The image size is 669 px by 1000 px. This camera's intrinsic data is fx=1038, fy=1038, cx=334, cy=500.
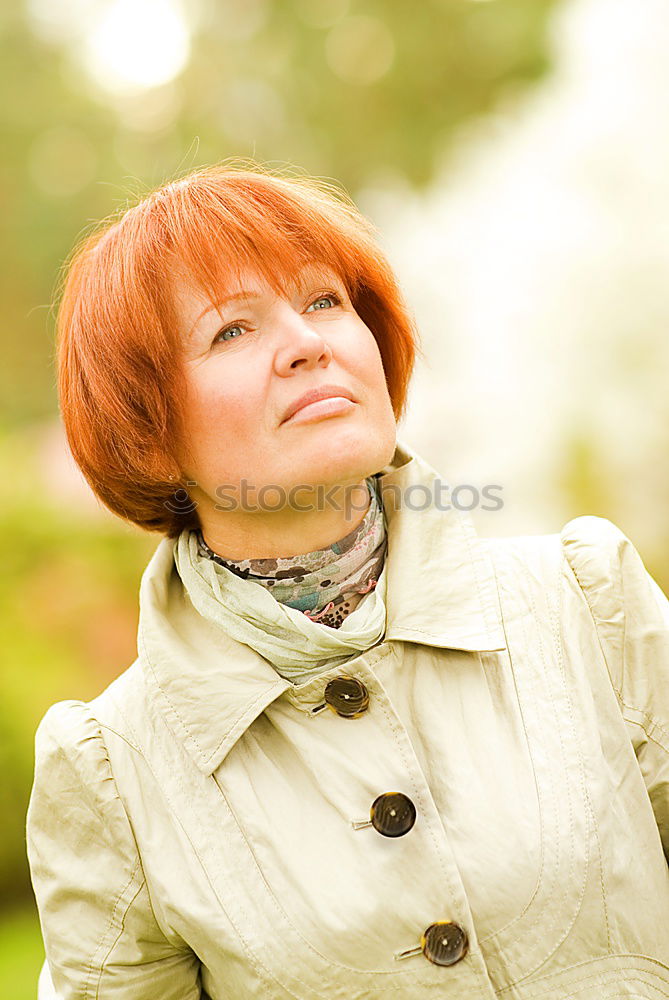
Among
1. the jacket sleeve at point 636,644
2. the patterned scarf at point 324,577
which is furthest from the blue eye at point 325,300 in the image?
Result: the jacket sleeve at point 636,644

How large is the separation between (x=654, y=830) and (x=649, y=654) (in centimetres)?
26

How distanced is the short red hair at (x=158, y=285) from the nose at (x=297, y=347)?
0.07 metres

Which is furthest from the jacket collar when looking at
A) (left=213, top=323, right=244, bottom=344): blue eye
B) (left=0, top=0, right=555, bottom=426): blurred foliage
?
(left=0, top=0, right=555, bottom=426): blurred foliage

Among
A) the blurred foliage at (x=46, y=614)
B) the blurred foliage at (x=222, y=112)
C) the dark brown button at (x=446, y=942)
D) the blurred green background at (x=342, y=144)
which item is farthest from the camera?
the blurred foliage at (x=222, y=112)

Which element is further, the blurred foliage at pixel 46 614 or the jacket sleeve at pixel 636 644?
the blurred foliage at pixel 46 614

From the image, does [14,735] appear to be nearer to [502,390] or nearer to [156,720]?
[156,720]

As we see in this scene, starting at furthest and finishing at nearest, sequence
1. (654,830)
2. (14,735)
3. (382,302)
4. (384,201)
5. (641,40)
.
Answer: (384,201), (641,40), (14,735), (382,302), (654,830)

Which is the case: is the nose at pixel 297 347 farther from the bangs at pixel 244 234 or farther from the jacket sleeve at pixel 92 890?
the jacket sleeve at pixel 92 890

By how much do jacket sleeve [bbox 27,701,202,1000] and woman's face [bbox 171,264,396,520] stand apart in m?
0.49

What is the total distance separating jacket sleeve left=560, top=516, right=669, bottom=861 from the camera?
1.56m

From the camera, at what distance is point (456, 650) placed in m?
1.57

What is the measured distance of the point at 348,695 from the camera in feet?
5.03

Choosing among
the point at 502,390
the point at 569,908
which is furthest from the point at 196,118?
the point at 569,908

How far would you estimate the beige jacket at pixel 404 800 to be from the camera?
1.43m
